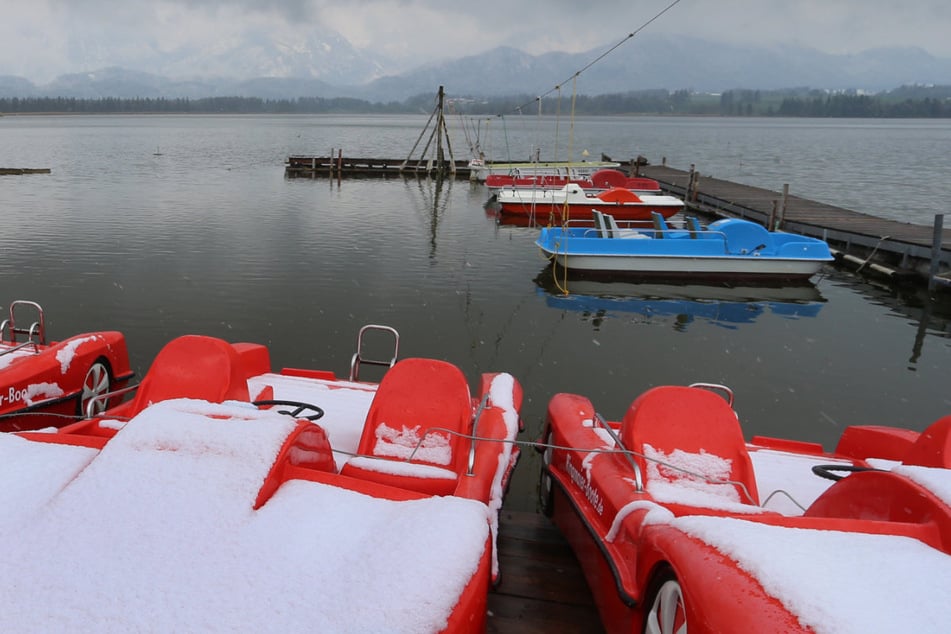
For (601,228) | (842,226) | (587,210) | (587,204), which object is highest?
(587,204)

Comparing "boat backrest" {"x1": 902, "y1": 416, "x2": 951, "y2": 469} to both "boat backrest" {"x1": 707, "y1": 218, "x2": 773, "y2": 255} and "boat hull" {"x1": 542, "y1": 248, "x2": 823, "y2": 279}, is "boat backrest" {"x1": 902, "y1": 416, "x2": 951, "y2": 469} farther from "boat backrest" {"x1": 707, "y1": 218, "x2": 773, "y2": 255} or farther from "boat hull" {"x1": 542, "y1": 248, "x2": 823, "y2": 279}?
"boat backrest" {"x1": 707, "y1": 218, "x2": 773, "y2": 255}

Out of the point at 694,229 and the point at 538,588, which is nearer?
the point at 538,588

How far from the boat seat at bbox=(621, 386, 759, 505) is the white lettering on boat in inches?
13.5

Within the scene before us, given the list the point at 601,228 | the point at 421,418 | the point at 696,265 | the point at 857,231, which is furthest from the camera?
the point at 857,231

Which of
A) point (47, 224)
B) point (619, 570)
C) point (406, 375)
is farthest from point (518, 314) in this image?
point (47, 224)

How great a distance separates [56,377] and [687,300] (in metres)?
13.1

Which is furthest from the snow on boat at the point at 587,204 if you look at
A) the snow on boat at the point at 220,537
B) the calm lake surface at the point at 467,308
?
the snow on boat at the point at 220,537

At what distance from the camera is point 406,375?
473 cm

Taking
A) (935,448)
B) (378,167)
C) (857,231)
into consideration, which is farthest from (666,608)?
(378,167)

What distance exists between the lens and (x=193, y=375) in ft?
15.9

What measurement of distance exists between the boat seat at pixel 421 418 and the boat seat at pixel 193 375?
1141 millimetres

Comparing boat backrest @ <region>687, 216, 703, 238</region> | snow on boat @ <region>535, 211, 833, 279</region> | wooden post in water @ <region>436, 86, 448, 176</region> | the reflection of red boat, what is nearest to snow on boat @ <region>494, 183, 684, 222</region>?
the reflection of red boat

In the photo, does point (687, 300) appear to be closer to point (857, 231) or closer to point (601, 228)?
point (601, 228)

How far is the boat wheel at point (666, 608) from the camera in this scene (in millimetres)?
2434
